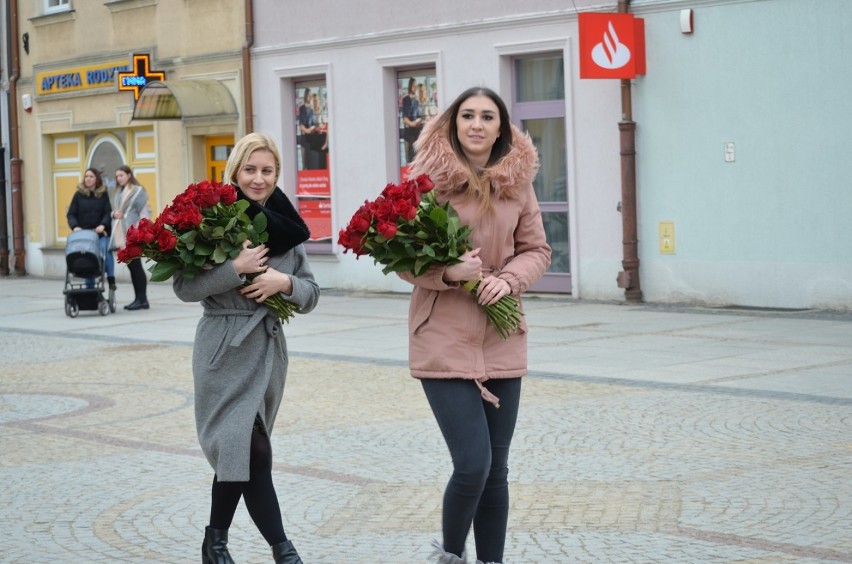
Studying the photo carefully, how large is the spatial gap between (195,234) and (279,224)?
33 centimetres

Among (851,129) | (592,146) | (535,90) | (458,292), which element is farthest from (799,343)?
(458,292)

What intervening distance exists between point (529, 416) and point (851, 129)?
7.63m

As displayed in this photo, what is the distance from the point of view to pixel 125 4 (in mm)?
25500

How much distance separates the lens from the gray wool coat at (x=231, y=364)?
5.62 meters

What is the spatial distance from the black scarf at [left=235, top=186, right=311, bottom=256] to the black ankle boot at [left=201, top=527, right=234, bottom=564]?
1085 mm

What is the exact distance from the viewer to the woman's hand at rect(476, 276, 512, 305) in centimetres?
522

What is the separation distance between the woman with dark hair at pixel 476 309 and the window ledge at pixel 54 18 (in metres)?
22.8

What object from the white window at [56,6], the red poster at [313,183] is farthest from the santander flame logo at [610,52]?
the white window at [56,6]

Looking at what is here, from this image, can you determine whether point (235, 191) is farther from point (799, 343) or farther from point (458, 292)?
point (799, 343)

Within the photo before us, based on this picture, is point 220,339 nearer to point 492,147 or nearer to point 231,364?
point 231,364

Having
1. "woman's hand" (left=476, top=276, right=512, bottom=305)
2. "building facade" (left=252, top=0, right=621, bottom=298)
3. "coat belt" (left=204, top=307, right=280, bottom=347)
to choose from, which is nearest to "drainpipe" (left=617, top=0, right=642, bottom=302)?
"building facade" (left=252, top=0, right=621, bottom=298)

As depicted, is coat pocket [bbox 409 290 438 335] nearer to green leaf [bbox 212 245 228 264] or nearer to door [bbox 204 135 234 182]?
green leaf [bbox 212 245 228 264]

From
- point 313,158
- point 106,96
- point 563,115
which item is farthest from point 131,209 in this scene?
point 106,96

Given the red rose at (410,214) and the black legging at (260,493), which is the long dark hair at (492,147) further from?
the black legging at (260,493)
